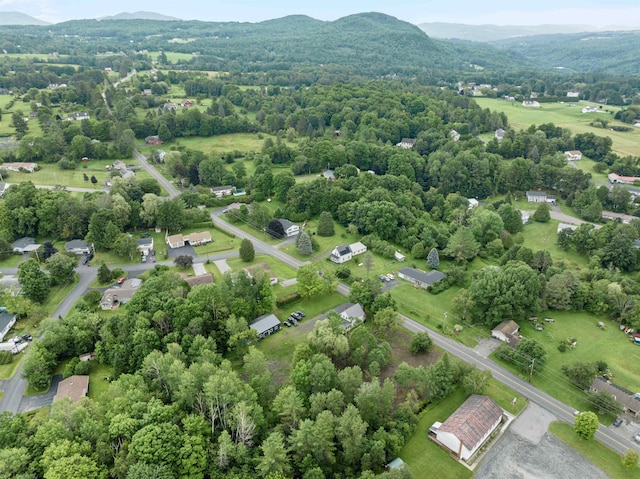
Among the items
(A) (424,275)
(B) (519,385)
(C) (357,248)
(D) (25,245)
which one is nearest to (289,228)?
(C) (357,248)

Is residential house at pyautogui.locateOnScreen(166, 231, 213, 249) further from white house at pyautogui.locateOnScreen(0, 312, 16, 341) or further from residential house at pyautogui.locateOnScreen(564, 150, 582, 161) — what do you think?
residential house at pyautogui.locateOnScreen(564, 150, 582, 161)

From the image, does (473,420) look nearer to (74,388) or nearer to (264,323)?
(264,323)

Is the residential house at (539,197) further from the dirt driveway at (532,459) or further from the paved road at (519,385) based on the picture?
the dirt driveway at (532,459)

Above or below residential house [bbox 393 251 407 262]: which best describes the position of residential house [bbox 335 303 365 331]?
above

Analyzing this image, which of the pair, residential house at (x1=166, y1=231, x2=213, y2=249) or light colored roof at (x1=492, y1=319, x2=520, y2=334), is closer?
light colored roof at (x1=492, y1=319, x2=520, y2=334)

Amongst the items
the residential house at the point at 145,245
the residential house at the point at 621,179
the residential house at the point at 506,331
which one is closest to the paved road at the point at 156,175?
the residential house at the point at 145,245

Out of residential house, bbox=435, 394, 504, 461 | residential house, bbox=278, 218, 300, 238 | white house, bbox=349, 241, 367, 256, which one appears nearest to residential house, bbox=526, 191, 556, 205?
white house, bbox=349, 241, 367, 256
